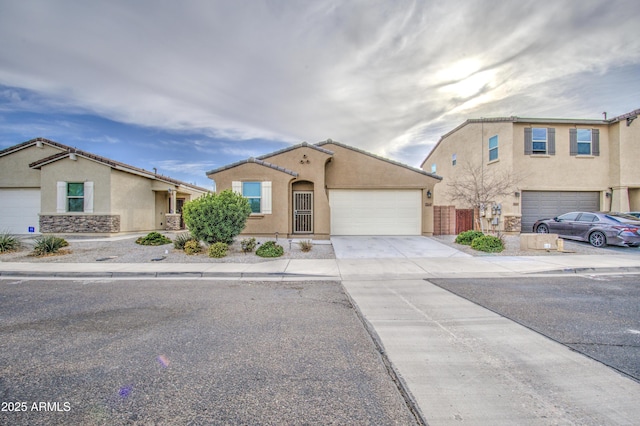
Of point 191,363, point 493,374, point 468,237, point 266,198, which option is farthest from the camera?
Result: point 266,198

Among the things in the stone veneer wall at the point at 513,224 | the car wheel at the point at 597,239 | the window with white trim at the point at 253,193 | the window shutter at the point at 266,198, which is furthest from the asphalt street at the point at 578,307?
the stone veneer wall at the point at 513,224

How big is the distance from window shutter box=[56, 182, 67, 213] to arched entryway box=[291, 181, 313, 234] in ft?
38.7

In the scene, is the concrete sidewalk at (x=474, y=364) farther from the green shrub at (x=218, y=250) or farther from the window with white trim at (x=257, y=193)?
the window with white trim at (x=257, y=193)

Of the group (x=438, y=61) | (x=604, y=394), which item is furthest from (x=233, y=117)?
(x=604, y=394)

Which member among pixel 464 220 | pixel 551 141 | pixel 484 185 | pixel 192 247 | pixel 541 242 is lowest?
pixel 192 247

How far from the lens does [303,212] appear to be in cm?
1441

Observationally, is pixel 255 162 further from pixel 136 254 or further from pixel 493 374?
pixel 493 374

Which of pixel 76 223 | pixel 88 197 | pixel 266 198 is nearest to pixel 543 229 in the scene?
pixel 266 198

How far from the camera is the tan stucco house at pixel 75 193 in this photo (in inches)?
568

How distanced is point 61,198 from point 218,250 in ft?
36.1

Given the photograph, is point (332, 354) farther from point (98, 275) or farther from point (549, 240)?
point (549, 240)

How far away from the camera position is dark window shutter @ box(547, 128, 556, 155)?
16547 mm

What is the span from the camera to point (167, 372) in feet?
9.50

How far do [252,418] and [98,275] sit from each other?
7764 millimetres
